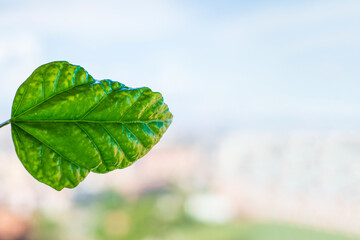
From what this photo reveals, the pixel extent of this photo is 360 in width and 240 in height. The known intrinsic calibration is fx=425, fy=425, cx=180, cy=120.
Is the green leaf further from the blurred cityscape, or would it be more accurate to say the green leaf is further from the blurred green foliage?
the blurred green foliage

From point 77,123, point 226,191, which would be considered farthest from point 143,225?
point 77,123

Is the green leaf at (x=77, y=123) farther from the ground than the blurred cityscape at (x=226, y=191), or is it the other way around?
the blurred cityscape at (x=226, y=191)

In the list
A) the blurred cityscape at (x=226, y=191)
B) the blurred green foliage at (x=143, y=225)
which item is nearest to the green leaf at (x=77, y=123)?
the blurred cityscape at (x=226, y=191)

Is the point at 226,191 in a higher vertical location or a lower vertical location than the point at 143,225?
higher

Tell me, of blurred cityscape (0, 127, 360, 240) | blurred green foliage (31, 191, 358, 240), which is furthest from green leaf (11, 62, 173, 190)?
blurred green foliage (31, 191, 358, 240)

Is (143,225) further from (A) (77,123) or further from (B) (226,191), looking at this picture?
(A) (77,123)

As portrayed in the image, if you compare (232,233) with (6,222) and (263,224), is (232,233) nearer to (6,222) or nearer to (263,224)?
(263,224)

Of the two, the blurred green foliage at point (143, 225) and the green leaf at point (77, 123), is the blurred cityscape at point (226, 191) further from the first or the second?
the green leaf at point (77, 123)
